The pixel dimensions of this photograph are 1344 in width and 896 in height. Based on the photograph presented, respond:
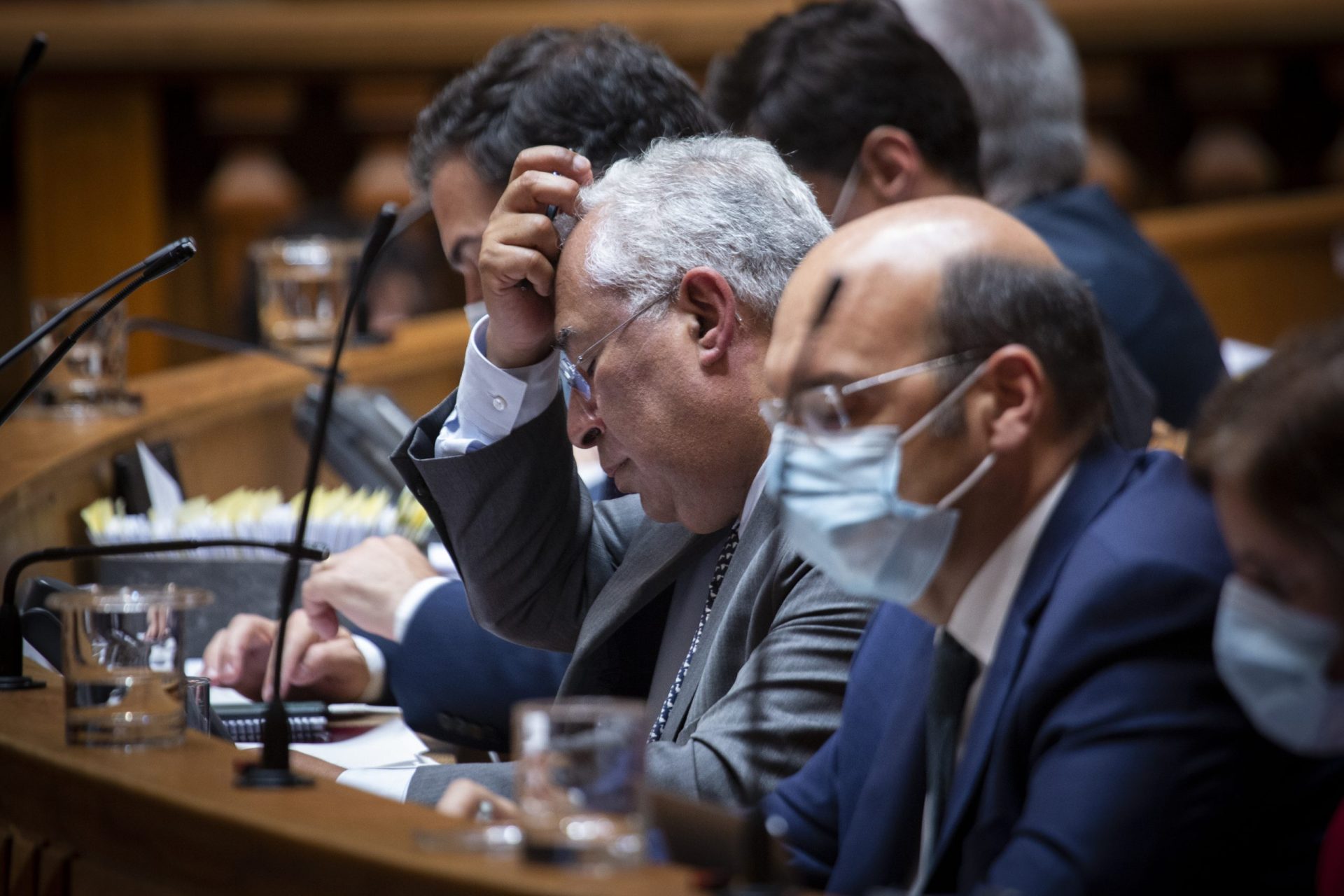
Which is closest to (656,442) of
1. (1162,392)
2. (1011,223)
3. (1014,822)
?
(1011,223)

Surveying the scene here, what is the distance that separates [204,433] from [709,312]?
5.34ft

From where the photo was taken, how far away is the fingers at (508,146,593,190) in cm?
194

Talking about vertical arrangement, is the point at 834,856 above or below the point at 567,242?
below

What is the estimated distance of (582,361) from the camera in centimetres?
189

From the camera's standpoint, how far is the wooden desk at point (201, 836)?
1.09m

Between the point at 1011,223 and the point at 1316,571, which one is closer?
the point at 1316,571

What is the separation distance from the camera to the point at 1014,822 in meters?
1.29

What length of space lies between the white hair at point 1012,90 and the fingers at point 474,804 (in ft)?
7.86

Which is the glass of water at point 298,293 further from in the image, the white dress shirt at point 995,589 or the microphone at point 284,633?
the white dress shirt at point 995,589

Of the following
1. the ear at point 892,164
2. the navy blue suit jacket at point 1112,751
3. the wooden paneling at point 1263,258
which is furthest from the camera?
the wooden paneling at point 1263,258

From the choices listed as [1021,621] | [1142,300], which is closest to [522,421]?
[1021,621]

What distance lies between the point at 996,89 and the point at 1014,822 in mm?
2460

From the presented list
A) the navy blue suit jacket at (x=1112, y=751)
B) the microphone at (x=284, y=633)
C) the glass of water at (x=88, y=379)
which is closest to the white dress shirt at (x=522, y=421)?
the microphone at (x=284, y=633)

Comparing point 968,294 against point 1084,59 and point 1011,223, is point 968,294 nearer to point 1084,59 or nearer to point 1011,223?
point 1011,223
